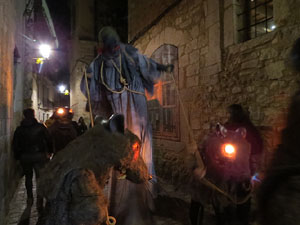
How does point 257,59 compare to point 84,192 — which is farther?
point 257,59

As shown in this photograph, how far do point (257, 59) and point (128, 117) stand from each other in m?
2.38

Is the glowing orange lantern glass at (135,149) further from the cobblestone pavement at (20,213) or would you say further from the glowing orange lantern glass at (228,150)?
the cobblestone pavement at (20,213)

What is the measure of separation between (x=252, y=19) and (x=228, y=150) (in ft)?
9.60

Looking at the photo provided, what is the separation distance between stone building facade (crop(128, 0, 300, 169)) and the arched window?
15cm

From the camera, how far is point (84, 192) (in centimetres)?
135

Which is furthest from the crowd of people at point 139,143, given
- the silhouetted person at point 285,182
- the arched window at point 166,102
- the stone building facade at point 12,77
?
the arched window at point 166,102

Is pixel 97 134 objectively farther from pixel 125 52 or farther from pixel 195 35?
pixel 195 35

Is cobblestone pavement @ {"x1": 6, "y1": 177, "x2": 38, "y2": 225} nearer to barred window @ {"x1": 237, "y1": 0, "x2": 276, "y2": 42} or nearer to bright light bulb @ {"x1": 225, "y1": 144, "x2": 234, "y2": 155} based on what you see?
bright light bulb @ {"x1": 225, "y1": 144, "x2": 234, "y2": 155}

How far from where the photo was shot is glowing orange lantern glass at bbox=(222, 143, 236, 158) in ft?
8.28

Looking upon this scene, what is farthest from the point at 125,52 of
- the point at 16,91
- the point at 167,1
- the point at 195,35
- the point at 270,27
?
the point at 16,91

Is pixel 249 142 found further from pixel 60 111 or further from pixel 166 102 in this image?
pixel 60 111

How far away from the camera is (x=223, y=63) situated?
14.5ft

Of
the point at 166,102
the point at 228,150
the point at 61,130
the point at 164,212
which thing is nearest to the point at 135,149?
the point at 228,150

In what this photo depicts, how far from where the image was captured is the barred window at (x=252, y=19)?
417 cm
